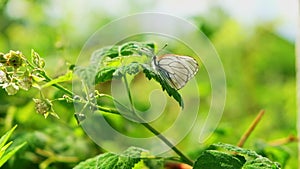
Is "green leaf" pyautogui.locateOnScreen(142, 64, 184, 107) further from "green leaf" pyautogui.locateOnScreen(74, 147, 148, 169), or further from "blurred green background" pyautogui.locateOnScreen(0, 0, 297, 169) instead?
"blurred green background" pyautogui.locateOnScreen(0, 0, 297, 169)

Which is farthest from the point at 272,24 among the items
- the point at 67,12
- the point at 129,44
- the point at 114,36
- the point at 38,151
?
the point at 129,44

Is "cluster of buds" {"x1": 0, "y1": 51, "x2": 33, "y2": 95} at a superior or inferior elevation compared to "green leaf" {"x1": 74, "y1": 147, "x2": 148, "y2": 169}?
superior

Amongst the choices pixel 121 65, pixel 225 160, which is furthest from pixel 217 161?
pixel 121 65

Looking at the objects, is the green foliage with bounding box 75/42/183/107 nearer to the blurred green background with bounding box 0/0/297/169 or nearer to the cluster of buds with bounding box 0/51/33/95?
the cluster of buds with bounding box 0/51/33/95

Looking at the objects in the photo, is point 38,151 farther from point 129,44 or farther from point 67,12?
point 67,12

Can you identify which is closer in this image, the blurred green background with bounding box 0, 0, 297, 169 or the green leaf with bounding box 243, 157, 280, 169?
the green leaf with bounding box 243, 157, 280, 169

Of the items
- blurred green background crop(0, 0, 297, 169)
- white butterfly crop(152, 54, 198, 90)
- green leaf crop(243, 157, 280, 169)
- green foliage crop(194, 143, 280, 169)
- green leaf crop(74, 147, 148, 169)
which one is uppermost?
blurred green background crop(0, 0, 297, 169)

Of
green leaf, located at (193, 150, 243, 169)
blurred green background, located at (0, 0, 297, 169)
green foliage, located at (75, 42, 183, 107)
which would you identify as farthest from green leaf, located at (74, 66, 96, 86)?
blurred green background, located at (0, 0, 297, 169)

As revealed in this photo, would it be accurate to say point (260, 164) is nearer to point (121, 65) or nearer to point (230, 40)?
point (121, 65)
